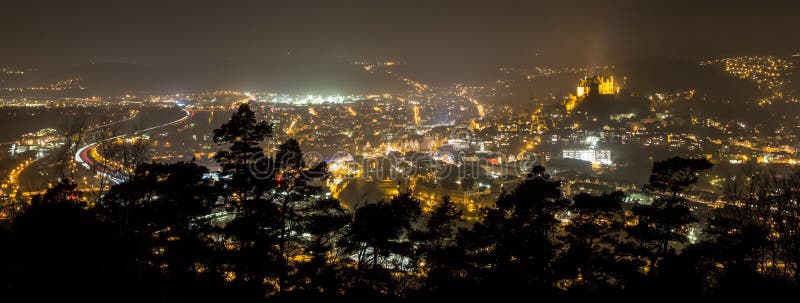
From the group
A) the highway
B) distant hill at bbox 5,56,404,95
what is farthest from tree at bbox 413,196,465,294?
distant hill at bbox 5,56,404,95

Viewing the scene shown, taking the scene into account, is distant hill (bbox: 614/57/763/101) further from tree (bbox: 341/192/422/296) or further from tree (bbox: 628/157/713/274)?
tree (bbox: 341/192/422/296)

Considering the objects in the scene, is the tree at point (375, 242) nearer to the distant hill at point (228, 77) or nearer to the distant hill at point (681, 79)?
the distant hill at point (681, 79)

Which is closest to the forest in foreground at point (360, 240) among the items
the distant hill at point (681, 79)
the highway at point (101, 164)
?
the highway at point (101, 164)

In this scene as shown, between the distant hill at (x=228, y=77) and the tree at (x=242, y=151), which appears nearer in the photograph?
the tree at (x=242, y=151)

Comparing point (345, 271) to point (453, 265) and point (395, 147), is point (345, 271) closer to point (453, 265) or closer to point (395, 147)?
point (453, 265)

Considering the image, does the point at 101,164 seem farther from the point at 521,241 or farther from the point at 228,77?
the point at 228,77

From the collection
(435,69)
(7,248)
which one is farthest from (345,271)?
(435,69)
